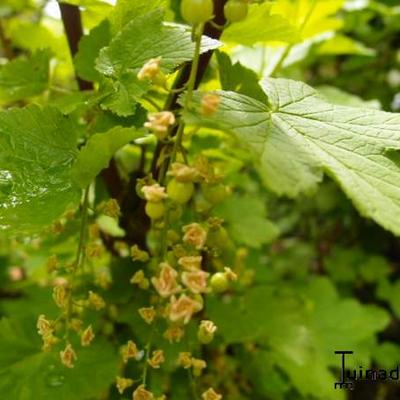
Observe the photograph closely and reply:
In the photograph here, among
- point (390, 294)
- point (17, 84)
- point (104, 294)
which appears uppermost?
point (17, 84)

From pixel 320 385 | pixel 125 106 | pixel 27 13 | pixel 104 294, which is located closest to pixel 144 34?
pixel 125 106

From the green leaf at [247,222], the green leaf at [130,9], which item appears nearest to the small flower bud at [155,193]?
the green leaf at [130,9]

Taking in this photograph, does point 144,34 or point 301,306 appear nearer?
point 144,34

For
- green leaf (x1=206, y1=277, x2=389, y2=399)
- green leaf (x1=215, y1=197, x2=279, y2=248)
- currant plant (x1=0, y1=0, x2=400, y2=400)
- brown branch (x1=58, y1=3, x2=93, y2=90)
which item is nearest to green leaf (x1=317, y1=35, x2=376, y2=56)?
currant plant (x1=0, y1=0, x2=400, y2=400)

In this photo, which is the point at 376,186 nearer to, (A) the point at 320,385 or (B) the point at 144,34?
(B) the point at 144,34

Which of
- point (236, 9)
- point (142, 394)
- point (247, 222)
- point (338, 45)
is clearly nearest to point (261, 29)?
point (236, 9)

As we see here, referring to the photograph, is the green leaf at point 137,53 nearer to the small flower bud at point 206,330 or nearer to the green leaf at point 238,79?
the green leaf at point 238,79

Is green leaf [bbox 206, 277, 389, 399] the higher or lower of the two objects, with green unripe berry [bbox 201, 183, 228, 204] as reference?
lower

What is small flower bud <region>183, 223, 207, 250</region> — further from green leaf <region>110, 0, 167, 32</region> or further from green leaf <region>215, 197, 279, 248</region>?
green leaf <region>215, 197, 279, 248</region>
